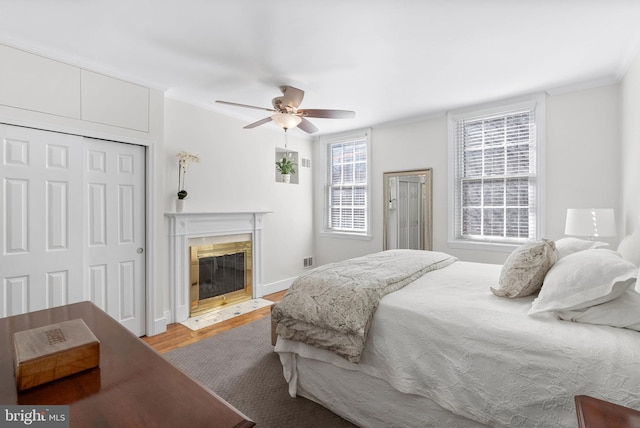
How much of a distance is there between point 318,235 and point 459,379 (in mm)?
4147

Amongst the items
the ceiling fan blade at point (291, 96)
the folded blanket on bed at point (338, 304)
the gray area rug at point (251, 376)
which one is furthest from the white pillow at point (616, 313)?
the ceiling fan blade at point (291, 96)

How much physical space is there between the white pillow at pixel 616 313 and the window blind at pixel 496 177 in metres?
2.39

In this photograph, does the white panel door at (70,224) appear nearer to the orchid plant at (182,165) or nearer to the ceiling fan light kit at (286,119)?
the orchid plant at (182,165)

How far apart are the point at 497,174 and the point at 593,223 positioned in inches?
49.7

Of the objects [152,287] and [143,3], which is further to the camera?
[152,287]

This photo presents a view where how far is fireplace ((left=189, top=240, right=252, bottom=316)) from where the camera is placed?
387cm

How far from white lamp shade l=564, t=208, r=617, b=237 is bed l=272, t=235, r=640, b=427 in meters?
0.85

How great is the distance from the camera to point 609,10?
209 cm

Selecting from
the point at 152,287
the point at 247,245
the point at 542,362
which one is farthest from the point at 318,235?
the point at 542,362

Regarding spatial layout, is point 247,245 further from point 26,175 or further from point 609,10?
point 609,10

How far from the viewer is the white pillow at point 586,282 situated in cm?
145

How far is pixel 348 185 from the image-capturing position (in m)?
5.27
